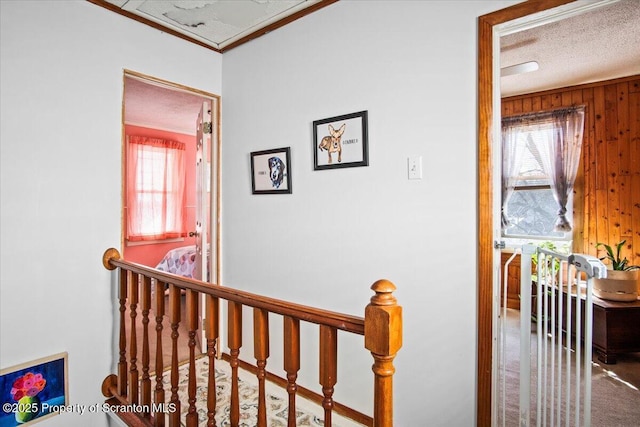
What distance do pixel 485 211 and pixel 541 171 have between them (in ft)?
10.4

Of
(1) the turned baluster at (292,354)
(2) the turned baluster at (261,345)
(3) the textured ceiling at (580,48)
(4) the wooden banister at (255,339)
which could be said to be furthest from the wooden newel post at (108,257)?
(3) the textured ceiling at (580,48)

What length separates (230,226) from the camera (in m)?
2.82

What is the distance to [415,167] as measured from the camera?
1794mm

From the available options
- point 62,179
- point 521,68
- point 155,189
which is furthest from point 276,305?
point 155,189

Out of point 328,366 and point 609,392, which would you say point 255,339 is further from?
point 609,392

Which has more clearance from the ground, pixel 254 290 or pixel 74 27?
pixel 74 27

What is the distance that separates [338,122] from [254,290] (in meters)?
1.39

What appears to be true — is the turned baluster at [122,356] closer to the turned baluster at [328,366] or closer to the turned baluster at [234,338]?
the turned baluster at [234,338]

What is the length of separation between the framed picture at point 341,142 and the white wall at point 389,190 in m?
0.05

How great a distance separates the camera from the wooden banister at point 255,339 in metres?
0.93

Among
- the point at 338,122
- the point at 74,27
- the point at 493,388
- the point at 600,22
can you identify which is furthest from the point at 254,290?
the point at 600,22

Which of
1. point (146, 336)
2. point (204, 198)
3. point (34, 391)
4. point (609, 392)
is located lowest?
point (609, 392)

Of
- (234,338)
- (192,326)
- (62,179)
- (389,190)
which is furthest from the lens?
(62,179)

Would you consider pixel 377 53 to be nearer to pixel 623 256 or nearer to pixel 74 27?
pixel 74 27
